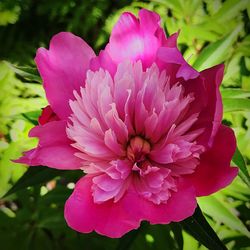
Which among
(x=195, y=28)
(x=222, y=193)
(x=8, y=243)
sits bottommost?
(x=8, y=243)

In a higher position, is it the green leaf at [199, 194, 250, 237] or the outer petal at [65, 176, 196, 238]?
the outer petal at [65, 176, 196, 238]

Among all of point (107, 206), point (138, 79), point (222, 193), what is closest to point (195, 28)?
point (222, 193)

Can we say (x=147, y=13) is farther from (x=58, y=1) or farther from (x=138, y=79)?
(x=58, y=1)

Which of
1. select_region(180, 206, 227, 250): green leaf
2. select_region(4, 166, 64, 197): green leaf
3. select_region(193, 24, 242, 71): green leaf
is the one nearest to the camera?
select_region(180, 206, 227, 250): green leaf

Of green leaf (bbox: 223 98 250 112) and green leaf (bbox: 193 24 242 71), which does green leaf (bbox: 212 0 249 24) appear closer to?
green leaf (bbox: 193 24 242 71)

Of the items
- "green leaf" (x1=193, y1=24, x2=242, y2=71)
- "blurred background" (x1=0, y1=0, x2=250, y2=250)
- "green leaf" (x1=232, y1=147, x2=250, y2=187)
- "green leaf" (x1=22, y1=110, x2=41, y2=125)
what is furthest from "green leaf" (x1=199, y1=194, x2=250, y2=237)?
"green leaf" (x1=22, y1=110, x2=41, y2=125)

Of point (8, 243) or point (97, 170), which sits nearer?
point (97, 170)
